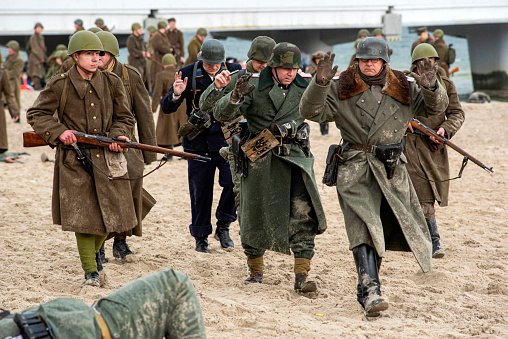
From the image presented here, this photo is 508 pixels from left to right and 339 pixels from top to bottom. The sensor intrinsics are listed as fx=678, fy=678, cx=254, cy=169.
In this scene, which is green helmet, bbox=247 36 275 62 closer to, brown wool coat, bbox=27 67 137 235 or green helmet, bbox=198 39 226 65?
green helmet, bbox=198 39 226 65

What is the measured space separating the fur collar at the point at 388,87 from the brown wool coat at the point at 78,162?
5.55 feet

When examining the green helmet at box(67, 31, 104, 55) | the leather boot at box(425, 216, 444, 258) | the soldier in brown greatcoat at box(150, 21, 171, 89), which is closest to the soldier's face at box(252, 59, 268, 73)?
the green helmet at box(67, 31, 104, 55)

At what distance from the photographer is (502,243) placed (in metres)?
6.48

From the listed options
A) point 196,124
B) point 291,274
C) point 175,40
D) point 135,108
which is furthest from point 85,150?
point 175,40

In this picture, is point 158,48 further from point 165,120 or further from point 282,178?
point 282,178

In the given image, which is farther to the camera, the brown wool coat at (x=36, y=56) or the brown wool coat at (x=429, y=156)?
the brown wool coat at (x=36, y=56)

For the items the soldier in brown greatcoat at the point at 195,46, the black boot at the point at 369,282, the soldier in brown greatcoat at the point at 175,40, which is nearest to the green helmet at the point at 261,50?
the black boot at the point at 369,282

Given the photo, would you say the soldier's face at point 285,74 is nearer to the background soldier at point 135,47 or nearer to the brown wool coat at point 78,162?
the brown wool coat at point 78,162

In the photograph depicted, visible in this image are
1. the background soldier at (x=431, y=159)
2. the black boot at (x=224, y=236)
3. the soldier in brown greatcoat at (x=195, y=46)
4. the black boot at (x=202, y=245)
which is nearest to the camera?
the background soldier at (x=431, y=159)

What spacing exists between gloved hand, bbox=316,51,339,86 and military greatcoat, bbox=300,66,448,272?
0.92ft

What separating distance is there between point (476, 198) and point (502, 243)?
217 cm

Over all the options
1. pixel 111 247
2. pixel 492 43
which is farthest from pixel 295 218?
pixel 492 43

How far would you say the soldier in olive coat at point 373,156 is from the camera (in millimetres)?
4480

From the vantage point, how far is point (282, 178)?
16.4ft
